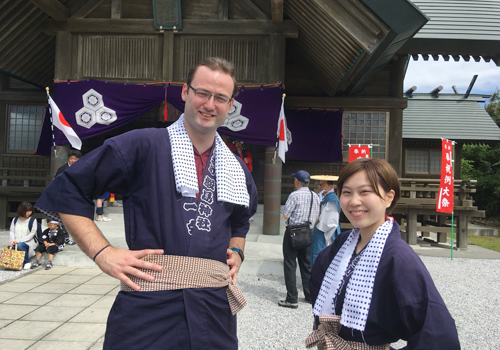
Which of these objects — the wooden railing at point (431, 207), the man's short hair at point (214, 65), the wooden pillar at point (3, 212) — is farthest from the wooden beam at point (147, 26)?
the man's short hair at point (214, 65)

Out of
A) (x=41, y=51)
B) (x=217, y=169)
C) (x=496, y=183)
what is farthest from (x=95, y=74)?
(x=496, y=183)

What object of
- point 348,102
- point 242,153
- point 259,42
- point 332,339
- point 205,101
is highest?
point 259,42

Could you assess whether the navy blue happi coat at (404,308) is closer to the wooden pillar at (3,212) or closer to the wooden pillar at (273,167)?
the wooden pillar at (273,167)

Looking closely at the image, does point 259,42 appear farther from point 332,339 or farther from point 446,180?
point 332,339

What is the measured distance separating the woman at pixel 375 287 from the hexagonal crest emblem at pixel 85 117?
747 cm

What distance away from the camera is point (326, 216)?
5.04m

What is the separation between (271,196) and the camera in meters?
8.09

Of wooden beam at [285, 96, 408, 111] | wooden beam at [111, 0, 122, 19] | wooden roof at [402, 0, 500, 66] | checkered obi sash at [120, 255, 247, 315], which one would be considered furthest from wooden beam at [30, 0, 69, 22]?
checkered obi sash at [120, 255, 247, 315]

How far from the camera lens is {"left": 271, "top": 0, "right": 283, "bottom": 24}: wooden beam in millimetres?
7111

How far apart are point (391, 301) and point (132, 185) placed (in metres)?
1.13

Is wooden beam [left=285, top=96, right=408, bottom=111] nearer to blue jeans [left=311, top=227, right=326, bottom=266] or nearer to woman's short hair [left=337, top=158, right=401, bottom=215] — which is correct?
blue jeans [left=311, top=227, right=326, bottom=266]

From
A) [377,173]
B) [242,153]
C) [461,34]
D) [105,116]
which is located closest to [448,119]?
[461,34]

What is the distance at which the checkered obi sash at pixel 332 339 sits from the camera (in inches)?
59.3

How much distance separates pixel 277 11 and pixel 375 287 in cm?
692
